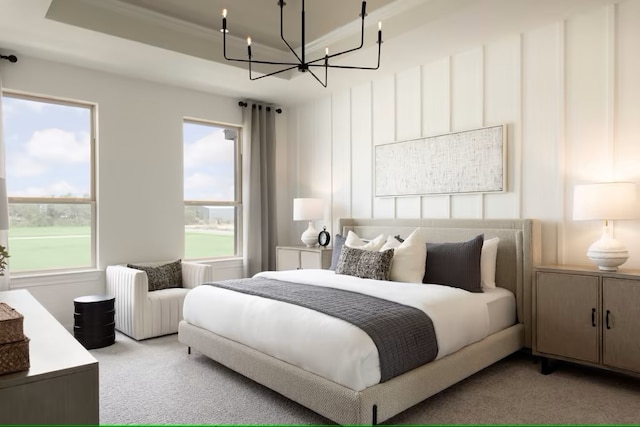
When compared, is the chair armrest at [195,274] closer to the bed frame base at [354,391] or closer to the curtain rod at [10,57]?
the bed frame base at [354,391]

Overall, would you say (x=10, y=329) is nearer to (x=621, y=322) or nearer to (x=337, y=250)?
(x=337, y=250)

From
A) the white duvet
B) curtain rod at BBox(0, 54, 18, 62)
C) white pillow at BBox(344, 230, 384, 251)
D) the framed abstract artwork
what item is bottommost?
the white duvet

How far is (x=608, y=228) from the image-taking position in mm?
3281

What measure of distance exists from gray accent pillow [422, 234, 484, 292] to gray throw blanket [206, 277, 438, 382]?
85 cm

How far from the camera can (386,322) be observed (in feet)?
8.02

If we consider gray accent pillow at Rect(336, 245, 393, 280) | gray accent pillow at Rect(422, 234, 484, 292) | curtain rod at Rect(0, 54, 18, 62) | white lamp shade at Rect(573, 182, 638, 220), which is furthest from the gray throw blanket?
curtain rod at Rect(0, 54, 18, 62)

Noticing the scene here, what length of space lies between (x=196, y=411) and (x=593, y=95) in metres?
3.60

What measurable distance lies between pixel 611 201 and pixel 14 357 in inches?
134

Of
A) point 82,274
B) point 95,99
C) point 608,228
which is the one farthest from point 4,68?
point 608,228

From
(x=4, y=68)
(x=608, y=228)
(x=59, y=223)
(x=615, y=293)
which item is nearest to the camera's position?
(x=615, y=293)

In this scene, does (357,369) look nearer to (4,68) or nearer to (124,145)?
(124,145)

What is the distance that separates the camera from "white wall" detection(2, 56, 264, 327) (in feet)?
14.0

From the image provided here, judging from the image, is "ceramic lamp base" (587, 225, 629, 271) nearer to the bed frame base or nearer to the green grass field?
the bed frame base

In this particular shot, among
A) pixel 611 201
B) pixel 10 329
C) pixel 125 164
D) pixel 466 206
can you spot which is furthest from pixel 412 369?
pixel 125 164
